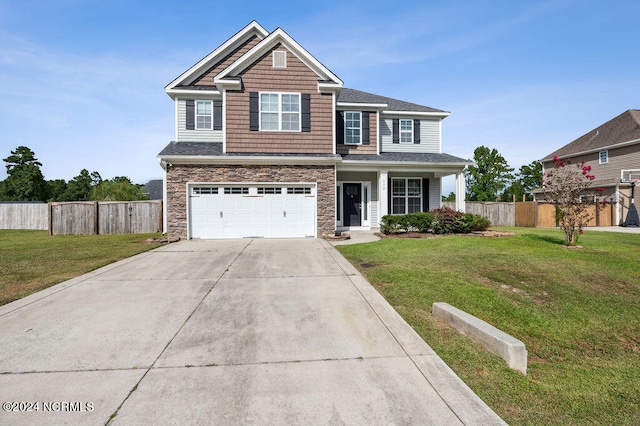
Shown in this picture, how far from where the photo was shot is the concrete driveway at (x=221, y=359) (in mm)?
2633

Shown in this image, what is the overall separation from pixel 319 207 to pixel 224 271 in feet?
21.7

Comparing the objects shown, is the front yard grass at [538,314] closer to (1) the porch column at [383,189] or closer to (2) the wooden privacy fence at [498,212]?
(1) the porch column at [383,189]

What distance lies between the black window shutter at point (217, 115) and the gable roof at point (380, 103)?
18.3ft

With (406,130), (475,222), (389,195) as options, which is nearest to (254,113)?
(389,195)

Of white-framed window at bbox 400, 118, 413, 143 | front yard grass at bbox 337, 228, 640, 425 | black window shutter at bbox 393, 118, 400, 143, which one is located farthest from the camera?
white-framed window at bbox 400, 118, 413, 143

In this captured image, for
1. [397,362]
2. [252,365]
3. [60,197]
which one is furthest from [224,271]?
[60,197]

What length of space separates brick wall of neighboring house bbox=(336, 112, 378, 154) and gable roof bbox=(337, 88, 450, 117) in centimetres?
74

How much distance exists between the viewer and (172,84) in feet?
48.6

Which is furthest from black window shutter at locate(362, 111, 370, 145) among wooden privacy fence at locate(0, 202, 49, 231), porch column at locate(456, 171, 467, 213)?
wooden privacy fence at locate(0, 202, 49, 231)

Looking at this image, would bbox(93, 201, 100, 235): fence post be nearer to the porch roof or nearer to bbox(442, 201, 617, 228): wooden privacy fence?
the porch roof

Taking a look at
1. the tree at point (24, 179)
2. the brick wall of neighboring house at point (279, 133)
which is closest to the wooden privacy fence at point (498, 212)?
the brick wall of neighboring house at point (279, 133)

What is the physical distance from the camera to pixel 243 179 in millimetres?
13195

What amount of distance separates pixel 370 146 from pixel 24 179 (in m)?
58.1

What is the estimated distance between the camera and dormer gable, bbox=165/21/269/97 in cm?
1494
